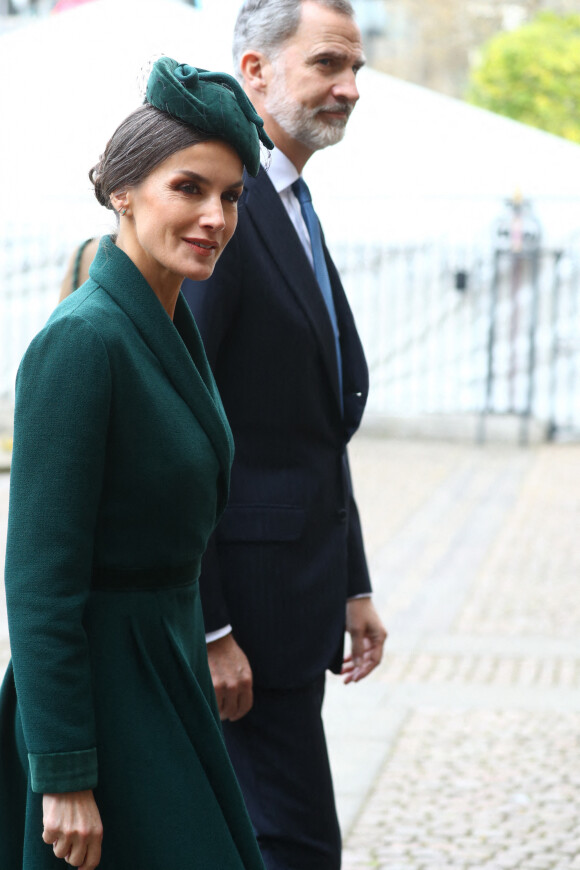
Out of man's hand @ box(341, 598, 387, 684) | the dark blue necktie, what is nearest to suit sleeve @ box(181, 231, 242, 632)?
the dark blue necktie

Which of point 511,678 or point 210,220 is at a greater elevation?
point 210,220

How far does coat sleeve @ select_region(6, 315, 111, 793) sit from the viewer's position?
1716 millimetres

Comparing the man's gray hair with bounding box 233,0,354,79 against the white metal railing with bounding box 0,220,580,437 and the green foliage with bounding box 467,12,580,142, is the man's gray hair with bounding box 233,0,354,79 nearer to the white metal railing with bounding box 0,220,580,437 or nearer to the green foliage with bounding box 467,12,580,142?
the white metal railing with bounding box 0,220,580,437

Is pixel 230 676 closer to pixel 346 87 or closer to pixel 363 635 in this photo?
pixel 363 635

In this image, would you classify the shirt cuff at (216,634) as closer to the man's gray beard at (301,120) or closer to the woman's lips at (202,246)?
the woman's lips at (202,246)

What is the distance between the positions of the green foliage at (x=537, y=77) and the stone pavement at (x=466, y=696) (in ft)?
69.9

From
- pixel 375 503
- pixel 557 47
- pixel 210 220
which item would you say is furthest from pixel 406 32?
pixel 210 220

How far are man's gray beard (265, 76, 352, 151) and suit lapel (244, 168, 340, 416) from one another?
110 mm

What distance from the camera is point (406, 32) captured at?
A: 5241 centimetres

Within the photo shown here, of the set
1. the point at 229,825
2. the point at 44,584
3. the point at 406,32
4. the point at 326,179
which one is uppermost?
the point at 406,32

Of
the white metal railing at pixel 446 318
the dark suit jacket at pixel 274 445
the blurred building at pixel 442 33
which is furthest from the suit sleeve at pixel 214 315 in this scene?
the blurred building at pixel 442 33

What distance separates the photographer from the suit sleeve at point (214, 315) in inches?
93.7

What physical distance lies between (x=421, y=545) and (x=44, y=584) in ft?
21.5

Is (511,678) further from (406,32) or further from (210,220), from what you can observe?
(406,32)
